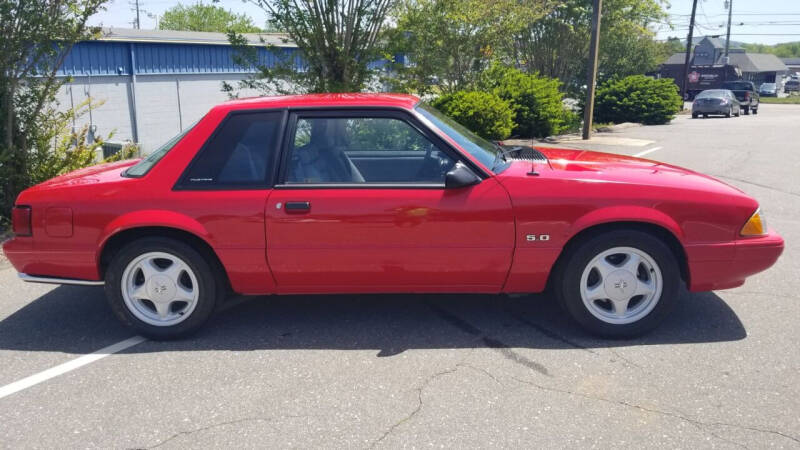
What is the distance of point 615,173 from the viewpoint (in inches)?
179

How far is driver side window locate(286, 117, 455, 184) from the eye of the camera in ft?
14.6

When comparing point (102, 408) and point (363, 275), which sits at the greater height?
point (363, 275)

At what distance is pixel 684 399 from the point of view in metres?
3.68

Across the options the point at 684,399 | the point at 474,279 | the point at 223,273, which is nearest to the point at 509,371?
the point at 474,279

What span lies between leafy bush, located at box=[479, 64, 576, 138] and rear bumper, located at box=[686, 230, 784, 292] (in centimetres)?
1200

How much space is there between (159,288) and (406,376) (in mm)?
1743

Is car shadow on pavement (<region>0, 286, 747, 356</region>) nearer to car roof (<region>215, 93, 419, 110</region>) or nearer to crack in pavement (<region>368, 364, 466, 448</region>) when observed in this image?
crack in pavement (<region>368, 364, 466, 448</region>)

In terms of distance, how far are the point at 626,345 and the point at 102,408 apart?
3128mm

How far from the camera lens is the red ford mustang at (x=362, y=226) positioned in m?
4.33

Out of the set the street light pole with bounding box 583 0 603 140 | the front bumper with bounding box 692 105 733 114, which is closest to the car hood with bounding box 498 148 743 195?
the street light pole with bounding box 583 0 603 140

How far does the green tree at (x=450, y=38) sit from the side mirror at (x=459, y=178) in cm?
850

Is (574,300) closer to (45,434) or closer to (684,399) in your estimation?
(684,399)

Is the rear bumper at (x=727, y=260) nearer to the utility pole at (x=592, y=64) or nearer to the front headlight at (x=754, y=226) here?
the front headlight at (x=754, y=226)

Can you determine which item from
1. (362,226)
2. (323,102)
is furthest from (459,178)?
(323,102)
